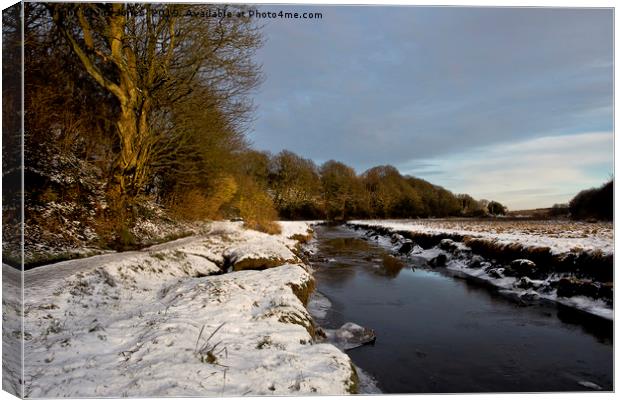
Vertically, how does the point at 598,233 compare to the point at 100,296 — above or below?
above

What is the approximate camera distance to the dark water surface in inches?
184

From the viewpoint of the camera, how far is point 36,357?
3.82 m

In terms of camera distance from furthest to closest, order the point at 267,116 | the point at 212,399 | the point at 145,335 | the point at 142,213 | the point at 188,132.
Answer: the point at 188,132
the point at 142,213
the point at 267,116
the point at 145,335
the point at 212,399

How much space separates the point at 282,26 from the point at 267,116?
5.69 ft

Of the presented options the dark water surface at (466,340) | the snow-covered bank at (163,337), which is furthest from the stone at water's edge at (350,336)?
the snow-covered bank at (163,337)

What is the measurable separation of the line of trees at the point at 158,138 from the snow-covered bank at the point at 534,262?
1641 mm

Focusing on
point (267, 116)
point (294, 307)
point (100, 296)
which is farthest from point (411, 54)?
point (100, 296)

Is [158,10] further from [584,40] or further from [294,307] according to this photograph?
[584,40]

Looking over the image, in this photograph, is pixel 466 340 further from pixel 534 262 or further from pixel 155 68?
pixel 155 68

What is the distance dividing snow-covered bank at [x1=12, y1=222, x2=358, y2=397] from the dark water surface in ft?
4.00

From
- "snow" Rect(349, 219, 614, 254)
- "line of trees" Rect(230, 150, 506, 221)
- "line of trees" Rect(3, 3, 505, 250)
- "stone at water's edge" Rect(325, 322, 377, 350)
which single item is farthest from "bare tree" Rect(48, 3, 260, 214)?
"snow" Rect(349, 219, 614, 254)

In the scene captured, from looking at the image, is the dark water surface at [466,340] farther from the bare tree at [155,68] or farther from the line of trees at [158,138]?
the bare tree at [155,68]

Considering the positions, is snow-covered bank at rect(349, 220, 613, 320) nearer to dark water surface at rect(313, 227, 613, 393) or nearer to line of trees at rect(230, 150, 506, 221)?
dark water surface at rect(313, 227, 613, 393)

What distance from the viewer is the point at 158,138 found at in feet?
23.7
